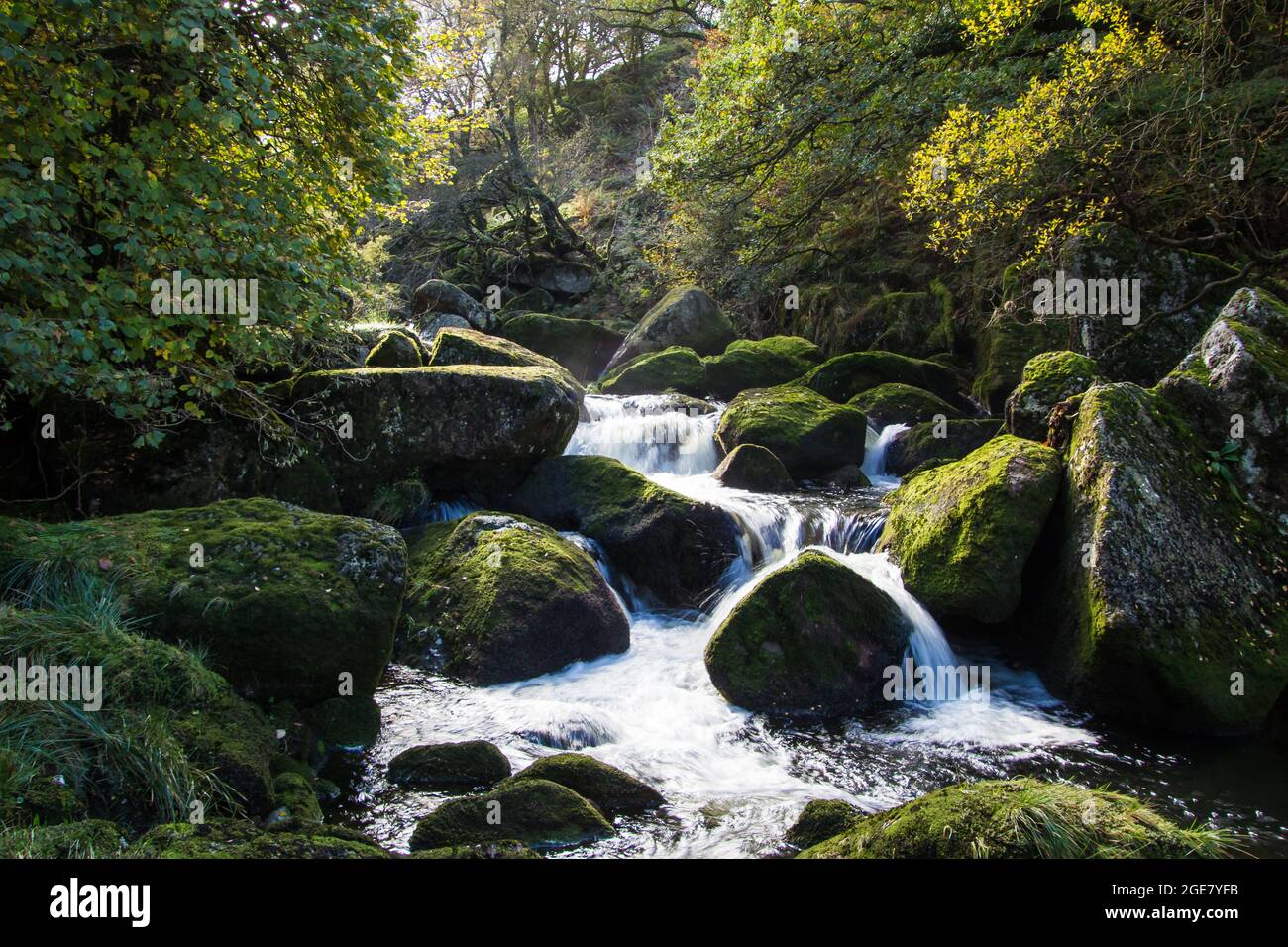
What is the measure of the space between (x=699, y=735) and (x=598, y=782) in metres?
1.53

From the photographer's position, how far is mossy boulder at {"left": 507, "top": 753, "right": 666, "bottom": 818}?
5539 millimetres

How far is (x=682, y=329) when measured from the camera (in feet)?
66.6

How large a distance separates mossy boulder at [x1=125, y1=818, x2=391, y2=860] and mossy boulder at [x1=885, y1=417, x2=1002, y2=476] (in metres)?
11.6

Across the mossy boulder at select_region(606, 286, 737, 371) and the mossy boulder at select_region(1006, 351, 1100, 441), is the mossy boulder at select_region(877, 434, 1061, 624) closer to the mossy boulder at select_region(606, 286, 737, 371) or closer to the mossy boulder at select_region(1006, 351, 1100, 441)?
the mossy boulder at select_region(1006, 351, 1100, 441)

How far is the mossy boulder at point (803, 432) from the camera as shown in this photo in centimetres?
1369

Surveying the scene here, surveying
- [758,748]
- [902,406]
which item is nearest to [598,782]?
[758,748]

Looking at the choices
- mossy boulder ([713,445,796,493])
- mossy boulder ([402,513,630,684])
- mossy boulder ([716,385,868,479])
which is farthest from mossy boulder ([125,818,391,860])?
mossy boulder ([716,385,868,479])

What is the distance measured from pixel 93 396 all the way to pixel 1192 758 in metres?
8.90

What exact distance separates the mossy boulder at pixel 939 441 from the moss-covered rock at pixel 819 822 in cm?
921

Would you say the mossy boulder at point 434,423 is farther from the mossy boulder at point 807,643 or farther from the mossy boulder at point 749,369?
the mossy boulder at point 749,369

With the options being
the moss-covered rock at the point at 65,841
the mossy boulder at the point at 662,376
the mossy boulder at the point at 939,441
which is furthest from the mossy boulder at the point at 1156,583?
the mossy boulder at the point at 662,376

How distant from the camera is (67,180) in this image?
5.52 m

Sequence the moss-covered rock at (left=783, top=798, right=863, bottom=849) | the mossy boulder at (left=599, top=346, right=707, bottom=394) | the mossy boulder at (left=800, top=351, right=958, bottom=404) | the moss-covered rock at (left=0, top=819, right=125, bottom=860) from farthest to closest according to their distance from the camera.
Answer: the mossy boulder at (left=599, top=346, right=707, bottom=394)
the mossy boulder at (left=800, top=351, right=958, bottom=404)
the moss-covered rock at (left=783, top=798, right=863, bottom=849)
the moss-covered rock at (left=0, top=819, right=125, bottom=860)
